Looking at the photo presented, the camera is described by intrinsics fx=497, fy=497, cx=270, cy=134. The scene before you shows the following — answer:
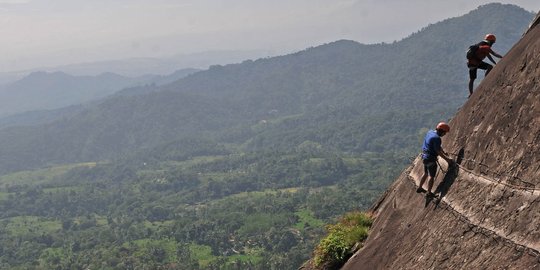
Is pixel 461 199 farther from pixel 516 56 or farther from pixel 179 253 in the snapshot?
pixel 179 253

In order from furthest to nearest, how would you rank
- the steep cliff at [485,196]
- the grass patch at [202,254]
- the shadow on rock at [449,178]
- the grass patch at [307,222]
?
the grass patch at [307,222]
the grass patch at [202,254]
the shadow on rock at [449,178]
the steep cliff at [485,196]

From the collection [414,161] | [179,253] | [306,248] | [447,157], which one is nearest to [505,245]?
[447,157]

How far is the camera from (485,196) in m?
12.6

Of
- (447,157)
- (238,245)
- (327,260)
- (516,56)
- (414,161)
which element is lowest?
(238,245)

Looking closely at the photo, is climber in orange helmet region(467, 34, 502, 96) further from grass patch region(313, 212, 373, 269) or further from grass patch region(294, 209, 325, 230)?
grass patch region(294, 209, 325, 230)

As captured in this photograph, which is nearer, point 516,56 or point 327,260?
point 516,56

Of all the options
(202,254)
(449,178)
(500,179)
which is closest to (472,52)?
(449,178)

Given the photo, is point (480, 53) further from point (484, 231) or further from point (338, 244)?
point (338, 244)

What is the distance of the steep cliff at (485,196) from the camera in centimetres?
1093

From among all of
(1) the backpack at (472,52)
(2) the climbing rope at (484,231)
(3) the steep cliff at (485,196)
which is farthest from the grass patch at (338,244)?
(1) the backpack at (472,52)

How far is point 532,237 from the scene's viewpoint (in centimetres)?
1014

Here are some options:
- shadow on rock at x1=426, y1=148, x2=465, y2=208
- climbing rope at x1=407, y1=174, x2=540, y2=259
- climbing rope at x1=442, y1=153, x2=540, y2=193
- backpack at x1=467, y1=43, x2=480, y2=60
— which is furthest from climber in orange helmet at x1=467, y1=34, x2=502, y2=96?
climbing rope at x1=407, y1=174, x2=540, y2=259

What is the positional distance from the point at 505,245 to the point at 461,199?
2.89 metres

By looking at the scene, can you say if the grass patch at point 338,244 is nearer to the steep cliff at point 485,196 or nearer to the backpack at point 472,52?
the steep cliff at point 485,196
